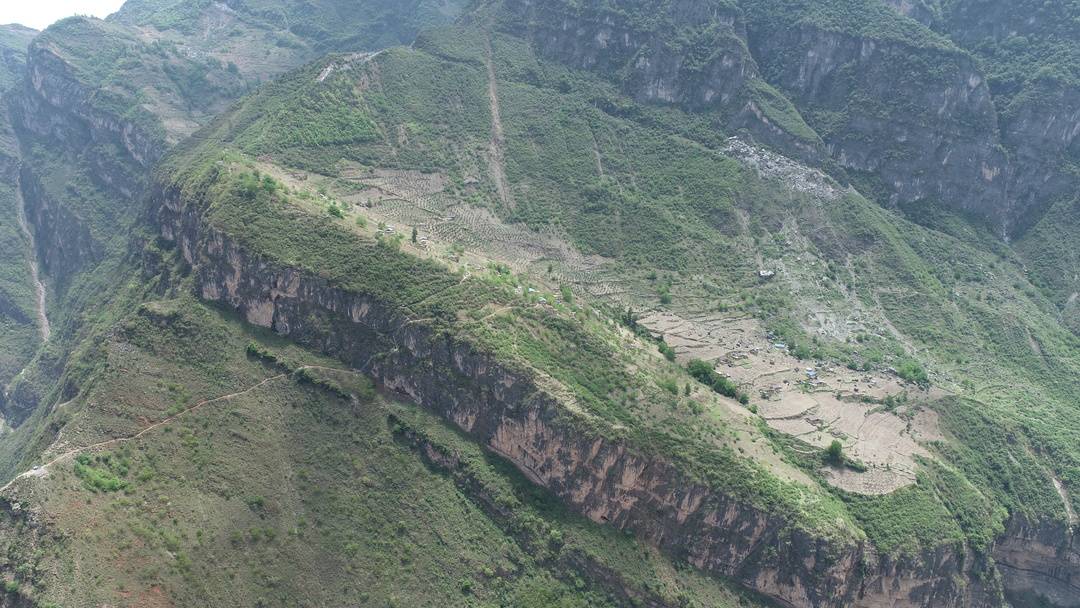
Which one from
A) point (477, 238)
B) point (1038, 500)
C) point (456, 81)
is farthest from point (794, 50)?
point (1038, 500)

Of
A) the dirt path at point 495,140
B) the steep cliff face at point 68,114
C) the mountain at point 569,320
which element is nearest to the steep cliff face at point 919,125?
the mountain at point 569,320

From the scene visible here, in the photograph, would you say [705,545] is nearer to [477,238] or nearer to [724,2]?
[477,238]

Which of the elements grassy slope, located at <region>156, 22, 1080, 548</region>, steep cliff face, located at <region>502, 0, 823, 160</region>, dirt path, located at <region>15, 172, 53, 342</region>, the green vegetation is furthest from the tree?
dirt path, located at <region>15, 172, 53, 342</region>

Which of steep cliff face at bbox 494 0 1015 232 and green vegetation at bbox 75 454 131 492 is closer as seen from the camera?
green vegetation at bbox 75 454 131 492

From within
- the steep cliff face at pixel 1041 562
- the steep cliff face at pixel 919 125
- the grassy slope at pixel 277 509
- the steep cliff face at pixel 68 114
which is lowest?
the steep cliff face at pixel 1041 562

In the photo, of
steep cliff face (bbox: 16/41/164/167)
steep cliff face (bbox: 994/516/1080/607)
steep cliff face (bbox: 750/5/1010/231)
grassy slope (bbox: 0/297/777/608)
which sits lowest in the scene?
steep cliff face (bbox: 994/516/1080/607)

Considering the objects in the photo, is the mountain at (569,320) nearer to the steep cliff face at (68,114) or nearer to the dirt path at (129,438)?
the dirt path at (129,438)

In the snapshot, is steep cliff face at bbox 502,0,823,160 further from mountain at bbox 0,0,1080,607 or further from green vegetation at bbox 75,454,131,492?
green vegetation at bbox 75,454,131,492
